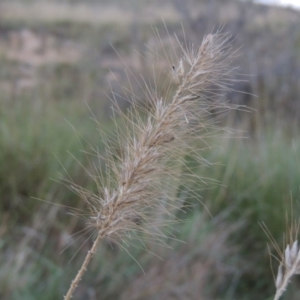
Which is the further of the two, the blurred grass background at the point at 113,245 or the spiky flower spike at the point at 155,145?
the blurred grass background at the point at 113,245

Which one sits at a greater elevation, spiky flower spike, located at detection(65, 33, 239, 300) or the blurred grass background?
spiky flower spike, located at detection(65, 33, 239, 300)

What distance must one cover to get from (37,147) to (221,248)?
49.4 inches

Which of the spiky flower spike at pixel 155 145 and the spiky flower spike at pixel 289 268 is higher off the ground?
the spiky flower spike at pixel 155 145

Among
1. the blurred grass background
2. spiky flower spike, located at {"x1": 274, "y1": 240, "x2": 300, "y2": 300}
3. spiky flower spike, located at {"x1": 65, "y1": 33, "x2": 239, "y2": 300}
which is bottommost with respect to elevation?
the blurred grass background

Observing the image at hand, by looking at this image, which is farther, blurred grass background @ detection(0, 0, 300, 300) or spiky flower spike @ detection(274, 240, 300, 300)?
blurred grass background @ detection(0, 0, 300, 300)

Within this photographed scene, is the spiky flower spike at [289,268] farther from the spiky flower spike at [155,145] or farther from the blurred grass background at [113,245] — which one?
the blurred grass background at [113,245]

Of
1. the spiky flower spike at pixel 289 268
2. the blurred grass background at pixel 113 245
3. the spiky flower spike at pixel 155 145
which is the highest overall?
the spiky flower spike at pixel 155 145

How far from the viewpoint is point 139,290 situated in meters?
2.30

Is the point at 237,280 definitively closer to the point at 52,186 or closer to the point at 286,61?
the point at 52,186

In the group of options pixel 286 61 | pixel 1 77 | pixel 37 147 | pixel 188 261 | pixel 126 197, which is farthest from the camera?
pixel 286 61

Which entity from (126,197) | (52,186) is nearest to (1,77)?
(52,186)

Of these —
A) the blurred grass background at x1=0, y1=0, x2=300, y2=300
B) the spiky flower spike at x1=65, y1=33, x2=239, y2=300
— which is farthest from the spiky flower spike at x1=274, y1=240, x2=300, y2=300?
the blurred grass background at x1=0, y1=0, x2=300, y2=300

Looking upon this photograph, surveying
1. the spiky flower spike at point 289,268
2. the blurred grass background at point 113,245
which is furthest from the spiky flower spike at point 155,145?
the blurred grass background at point 113,245

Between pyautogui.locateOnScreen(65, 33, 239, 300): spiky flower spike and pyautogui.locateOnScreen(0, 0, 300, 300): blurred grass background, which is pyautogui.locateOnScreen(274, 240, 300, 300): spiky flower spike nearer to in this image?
pyautogui.locateOnScreen(65, 33, 239, 300): spiky flower spike
